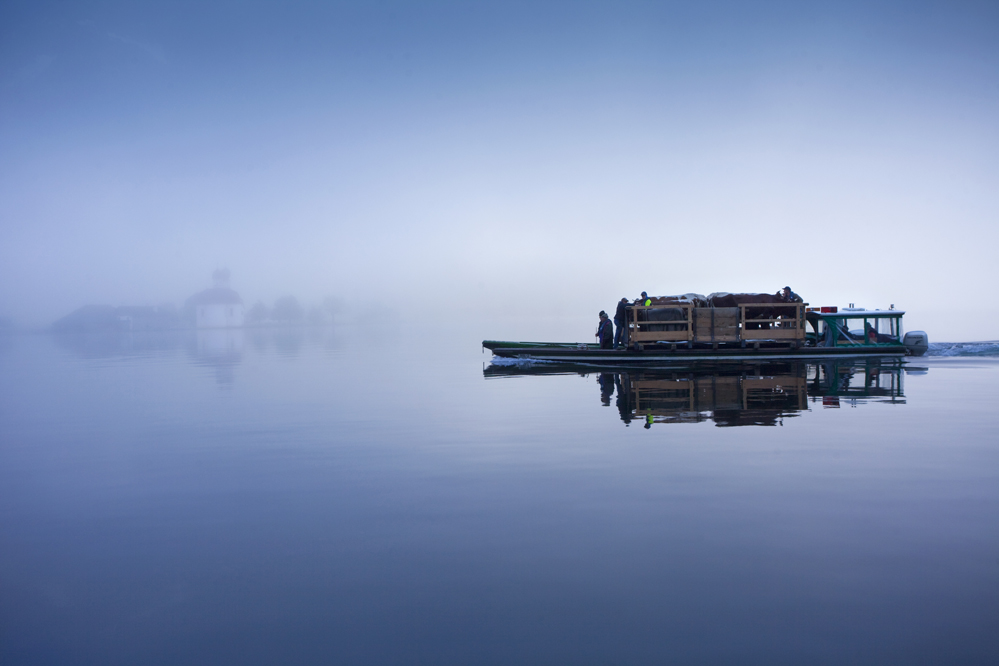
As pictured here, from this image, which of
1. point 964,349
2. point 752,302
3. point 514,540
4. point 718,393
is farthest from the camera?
point 964,349

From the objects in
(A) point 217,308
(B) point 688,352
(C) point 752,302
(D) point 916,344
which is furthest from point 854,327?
(A) point 217,308

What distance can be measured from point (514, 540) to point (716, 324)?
23.4m

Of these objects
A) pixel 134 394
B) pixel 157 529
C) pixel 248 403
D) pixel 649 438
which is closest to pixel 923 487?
pixel 649 438

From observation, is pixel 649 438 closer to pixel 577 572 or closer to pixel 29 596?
pixel 577 572

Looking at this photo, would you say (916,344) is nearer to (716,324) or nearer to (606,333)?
(716,324)

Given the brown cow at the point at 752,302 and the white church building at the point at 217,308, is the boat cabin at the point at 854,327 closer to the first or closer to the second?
the brown cow at the point at 752,302

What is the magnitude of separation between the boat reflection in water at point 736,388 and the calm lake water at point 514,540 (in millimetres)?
362

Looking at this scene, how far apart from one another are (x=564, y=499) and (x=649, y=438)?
4095 millimetres

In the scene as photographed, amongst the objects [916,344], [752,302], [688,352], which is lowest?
[688,352]

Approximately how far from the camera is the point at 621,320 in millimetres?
27953

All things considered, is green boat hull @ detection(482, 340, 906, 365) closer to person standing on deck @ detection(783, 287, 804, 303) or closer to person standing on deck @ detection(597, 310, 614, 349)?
person standing on deck @ detection(597, 310, 614, 349)

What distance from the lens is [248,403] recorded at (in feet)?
60.6

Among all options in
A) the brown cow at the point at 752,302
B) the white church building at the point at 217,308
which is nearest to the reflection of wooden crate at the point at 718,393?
the brown cow at the point at 752,302

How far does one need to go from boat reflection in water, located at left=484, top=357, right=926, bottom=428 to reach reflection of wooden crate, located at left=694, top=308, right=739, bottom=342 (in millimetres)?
1363
